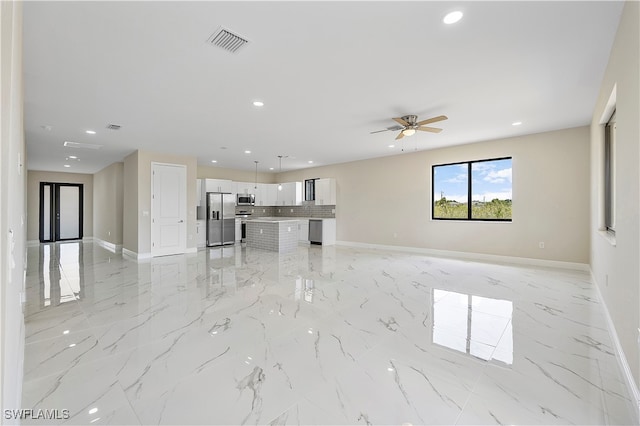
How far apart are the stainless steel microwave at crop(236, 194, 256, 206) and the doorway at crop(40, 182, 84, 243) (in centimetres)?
652

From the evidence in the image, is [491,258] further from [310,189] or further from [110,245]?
[110,245]

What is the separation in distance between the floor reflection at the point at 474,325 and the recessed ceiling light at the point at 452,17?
8.59 ft

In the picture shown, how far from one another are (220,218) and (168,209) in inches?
75.7

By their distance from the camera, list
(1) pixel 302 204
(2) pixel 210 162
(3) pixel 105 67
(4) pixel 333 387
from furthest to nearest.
→ (1) pixel 302 204
(2) pixel 210 162
(3) pixel 105 67
(4) pixel 333 387

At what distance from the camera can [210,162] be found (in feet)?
28.6

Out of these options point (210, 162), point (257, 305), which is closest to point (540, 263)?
point (257, 305)

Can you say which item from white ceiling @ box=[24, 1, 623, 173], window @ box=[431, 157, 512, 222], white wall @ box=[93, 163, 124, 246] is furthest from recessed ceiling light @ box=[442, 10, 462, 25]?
white wall @ box=[93, 163, 124, 246]

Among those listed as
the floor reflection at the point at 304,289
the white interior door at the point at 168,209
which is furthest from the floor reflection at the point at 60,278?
the floor reflection at the point at 304,289

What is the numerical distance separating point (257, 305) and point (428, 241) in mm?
5116

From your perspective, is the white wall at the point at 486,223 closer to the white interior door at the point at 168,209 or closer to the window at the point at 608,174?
the window at the point at 608,174

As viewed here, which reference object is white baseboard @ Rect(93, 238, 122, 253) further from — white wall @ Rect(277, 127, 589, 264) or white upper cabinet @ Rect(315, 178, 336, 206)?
white wall @ Rect(277, 127, 589, 264)

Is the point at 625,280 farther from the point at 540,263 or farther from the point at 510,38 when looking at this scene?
the point at 540,263

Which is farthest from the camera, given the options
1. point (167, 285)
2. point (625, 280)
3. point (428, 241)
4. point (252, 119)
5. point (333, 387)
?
point (428, 241)

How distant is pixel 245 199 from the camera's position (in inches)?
390
